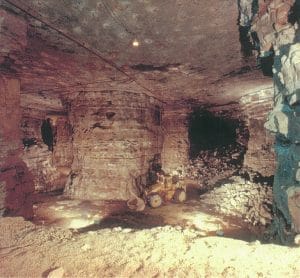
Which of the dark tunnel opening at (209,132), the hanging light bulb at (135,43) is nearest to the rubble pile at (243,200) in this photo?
the dark tunnel opening at (209,132)

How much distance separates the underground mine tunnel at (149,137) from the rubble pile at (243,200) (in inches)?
1.6

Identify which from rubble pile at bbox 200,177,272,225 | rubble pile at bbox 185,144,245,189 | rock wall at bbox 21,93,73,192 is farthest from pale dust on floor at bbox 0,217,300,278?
rubble pile at bbox 185,144,245,189

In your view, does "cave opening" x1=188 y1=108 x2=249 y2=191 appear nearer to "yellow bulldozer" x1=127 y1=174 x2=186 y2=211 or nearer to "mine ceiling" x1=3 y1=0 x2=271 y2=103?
"yellow bulldozer" x1=127 y1=174 x2=186 y2=211

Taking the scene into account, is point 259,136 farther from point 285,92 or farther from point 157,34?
point 157,34

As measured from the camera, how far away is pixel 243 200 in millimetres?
6391


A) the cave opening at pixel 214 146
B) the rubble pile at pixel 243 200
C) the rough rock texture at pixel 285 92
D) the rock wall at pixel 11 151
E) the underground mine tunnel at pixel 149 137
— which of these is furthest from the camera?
the cave opening at pixel 214 146

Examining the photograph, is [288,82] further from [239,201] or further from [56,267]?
[239,201]

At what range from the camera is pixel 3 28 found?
318 centimetres

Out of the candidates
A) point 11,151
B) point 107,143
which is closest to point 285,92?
point 11,151

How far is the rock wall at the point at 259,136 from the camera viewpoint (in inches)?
266

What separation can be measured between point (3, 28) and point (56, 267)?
2885mm

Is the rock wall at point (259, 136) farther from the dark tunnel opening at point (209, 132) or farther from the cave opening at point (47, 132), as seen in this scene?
the cave opening at point (47, 132)

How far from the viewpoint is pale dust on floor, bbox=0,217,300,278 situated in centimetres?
179

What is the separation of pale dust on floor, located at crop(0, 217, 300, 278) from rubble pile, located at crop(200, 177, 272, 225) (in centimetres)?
364
